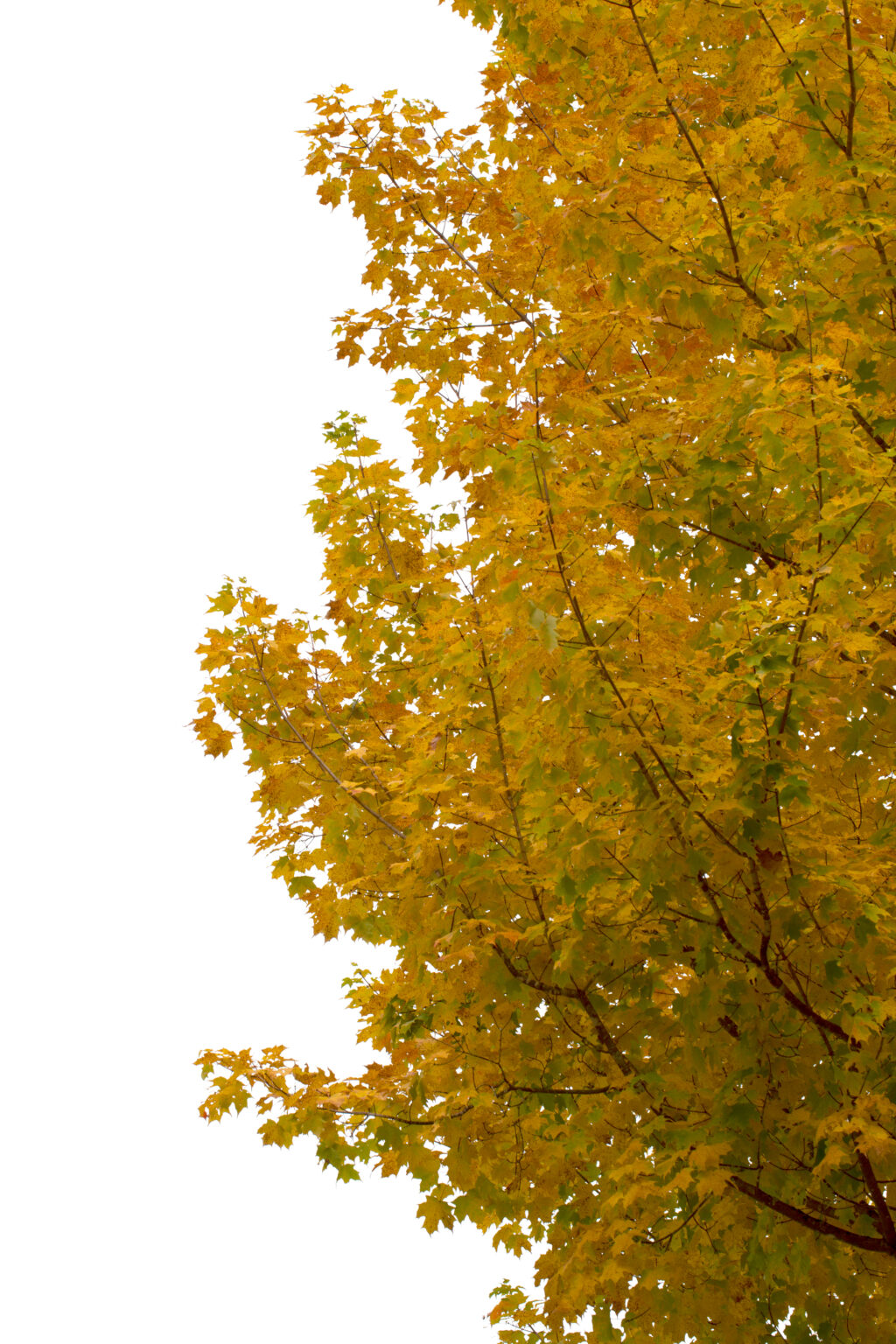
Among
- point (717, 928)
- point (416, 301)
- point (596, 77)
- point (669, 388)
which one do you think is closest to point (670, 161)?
point (669, 388)

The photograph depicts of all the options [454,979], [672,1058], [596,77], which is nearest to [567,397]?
[596,77]

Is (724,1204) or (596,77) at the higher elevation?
(596,77)

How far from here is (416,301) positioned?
22.1ft

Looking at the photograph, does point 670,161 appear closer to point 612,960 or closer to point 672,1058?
point 612,960

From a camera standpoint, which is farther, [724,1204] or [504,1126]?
[504,1126]

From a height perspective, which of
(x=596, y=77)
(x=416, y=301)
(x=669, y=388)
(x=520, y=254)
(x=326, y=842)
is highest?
(x=416, y=301)

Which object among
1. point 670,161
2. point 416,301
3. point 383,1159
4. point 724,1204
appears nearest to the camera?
point 724,1204

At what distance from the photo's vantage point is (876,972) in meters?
4.52

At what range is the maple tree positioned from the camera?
148 inches

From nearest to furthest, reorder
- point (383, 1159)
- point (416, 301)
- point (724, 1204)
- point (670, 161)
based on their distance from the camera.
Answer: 1. point (724, 1204)
2. point (670, 161)
3. point (383, 1159)
4. point (416, 301)

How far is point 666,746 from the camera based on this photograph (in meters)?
3.59

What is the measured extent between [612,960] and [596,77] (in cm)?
408

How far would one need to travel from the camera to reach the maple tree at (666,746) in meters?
3.76

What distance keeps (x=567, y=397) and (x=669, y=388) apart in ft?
2.24
